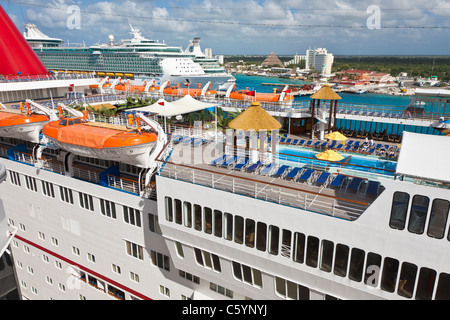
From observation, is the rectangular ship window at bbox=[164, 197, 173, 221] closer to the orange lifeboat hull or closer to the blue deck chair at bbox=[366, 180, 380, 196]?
the blue deck chair at bbox=[366, 180, 380, 196]

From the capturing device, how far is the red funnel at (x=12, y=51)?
23816 mm

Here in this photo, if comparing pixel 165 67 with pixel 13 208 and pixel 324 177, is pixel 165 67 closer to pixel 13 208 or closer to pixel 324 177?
pixel 13 208

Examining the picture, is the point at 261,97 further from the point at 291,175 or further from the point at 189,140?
the point at 291,175

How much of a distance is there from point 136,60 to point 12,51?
200 feet

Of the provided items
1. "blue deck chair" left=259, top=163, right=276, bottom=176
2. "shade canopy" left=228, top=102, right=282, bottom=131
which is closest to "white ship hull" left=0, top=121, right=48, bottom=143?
"shade canopy" left=228, top=102, right=282, bottom=131

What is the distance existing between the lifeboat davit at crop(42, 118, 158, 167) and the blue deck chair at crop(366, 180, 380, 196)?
277 inches

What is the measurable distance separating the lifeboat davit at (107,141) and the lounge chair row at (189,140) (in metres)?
1.60

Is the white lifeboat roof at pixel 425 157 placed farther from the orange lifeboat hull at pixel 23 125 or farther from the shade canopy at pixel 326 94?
the shade canopy at pixel 326 94

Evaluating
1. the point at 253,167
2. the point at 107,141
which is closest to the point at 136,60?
the point at 107,141

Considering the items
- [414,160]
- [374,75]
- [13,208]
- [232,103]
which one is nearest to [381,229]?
[414,160]

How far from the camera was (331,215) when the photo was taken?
24.7 feet

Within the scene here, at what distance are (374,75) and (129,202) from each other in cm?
15568

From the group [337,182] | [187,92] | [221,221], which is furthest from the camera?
[187,92]

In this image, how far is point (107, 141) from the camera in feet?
35.6
